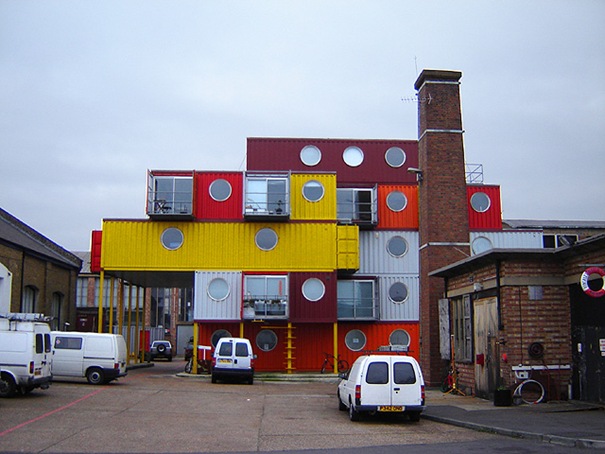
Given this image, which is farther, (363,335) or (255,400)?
(363,335)

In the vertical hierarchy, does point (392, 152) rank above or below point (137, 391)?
above

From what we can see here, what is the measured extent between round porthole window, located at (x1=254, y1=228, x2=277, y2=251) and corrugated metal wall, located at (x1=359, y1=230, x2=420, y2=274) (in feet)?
16.7

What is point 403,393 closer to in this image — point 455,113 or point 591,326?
point 591,326

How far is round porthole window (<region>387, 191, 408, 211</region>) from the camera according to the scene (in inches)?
1542

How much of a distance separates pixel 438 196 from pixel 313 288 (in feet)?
35.8

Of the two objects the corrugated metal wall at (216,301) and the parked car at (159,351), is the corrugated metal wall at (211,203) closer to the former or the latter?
the corrugated metal wall at (216,301)

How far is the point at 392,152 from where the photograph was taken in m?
42.9

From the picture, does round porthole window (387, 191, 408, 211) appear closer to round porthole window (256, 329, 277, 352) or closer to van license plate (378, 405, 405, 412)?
round porthole window (256, 329, 277, 352)

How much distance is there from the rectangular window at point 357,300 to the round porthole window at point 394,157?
8288 millimetres

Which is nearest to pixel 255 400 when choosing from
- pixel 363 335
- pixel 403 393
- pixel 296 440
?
pixel 403 393

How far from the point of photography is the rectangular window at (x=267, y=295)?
3503cm

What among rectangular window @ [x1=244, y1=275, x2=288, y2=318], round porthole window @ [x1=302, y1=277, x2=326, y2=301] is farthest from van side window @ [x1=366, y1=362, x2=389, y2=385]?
round porthole window @ [x1=302, y1=277, x2=326, y2=301]

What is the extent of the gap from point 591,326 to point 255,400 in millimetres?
10281

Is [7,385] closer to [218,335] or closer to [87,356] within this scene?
[87,356]
